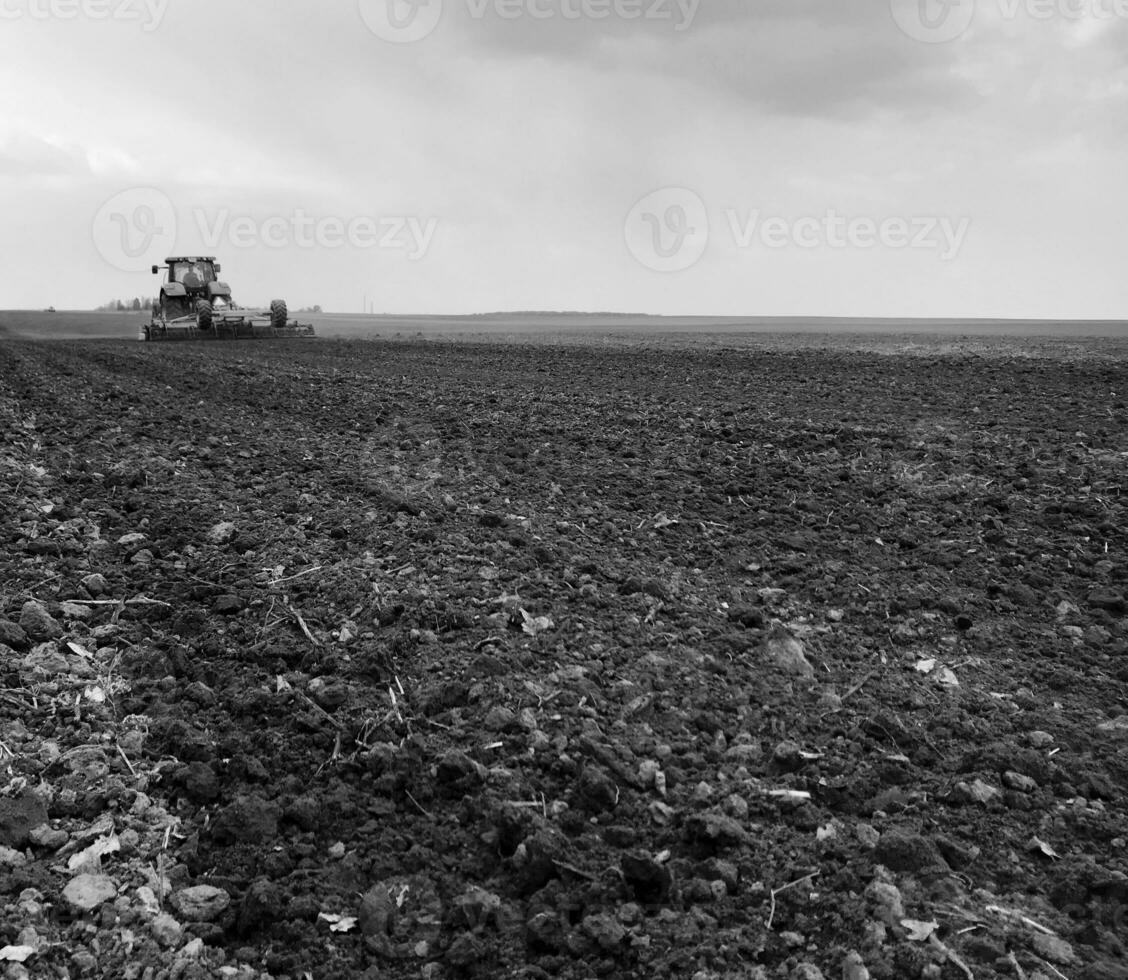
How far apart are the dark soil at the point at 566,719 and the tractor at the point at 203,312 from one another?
22341 millimetres

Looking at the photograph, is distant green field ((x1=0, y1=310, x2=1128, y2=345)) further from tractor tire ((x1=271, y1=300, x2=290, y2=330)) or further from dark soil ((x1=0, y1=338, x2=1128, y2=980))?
dark soil ((x1=0, y1=338, x2=1128, y2=980))

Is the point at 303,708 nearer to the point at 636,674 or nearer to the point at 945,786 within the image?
the point at 636,674

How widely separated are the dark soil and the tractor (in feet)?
73.3

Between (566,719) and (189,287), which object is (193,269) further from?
(566,719)

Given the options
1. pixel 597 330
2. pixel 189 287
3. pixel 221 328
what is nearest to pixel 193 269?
pixel 189 287

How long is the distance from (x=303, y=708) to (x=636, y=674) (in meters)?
1.29

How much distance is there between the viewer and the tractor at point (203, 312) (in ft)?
Result: 89.9

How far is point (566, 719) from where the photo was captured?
3129mm

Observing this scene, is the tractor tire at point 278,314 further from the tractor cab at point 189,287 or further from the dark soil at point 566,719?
the dark soil at point 566,719

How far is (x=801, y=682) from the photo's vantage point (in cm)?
351

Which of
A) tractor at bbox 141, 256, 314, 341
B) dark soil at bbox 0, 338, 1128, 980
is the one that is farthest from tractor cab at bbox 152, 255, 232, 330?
dark soil at bbox 0, 338, 1128, 980

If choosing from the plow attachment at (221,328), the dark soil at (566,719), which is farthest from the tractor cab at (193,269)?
the dark soil at (566,719)

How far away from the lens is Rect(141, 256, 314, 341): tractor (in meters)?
27.4

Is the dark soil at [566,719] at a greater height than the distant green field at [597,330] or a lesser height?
lesser
